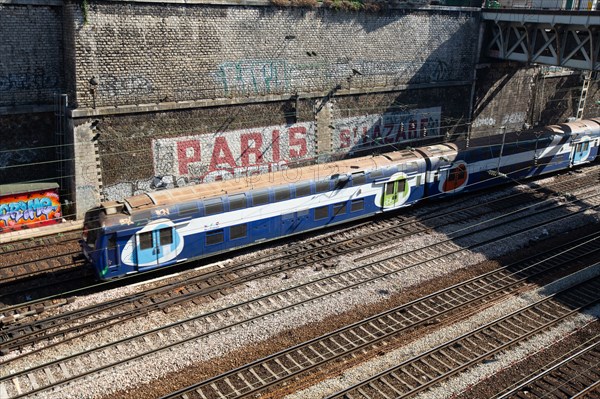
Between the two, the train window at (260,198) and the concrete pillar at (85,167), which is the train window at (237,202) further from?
the concrete pillar at (85,167)

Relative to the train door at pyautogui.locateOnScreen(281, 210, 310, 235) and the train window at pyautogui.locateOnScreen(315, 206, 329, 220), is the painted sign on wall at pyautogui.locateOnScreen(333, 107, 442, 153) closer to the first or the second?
the train window at pyautogui.locateOnScreen(315, 206, 329, 220)

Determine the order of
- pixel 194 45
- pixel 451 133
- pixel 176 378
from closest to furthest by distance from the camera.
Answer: pixel 176 378, pixel 194 45, pixel 451 133

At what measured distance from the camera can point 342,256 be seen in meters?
22.0

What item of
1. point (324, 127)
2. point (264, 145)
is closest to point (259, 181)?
point (264, 145)

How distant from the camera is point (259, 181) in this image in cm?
2180

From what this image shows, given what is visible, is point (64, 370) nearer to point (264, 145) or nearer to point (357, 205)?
point (357, 205)

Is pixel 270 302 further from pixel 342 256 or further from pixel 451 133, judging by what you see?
pixel 451 133

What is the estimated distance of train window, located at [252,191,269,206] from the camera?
20959mm

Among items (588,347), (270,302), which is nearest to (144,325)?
(270,302)

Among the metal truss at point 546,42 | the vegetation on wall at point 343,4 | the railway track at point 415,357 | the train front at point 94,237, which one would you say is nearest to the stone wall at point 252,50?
the vegetation on wall at point 343,4

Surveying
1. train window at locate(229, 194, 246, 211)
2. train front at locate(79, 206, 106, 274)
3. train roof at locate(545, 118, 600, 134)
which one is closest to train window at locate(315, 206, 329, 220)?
train window at locate(229, 194, 246, 211)

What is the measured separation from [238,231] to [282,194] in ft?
7.48

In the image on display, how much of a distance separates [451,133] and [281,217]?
1888 centimetres

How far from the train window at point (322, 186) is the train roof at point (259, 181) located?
0.66 ft
